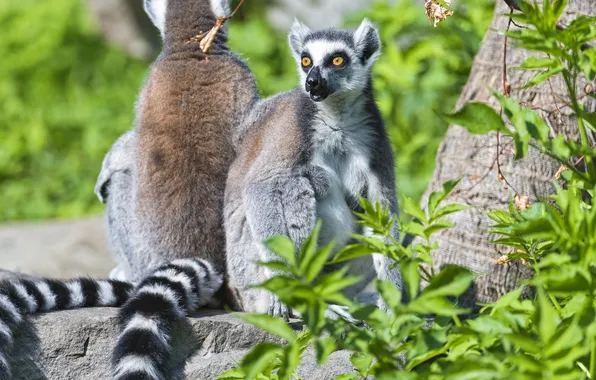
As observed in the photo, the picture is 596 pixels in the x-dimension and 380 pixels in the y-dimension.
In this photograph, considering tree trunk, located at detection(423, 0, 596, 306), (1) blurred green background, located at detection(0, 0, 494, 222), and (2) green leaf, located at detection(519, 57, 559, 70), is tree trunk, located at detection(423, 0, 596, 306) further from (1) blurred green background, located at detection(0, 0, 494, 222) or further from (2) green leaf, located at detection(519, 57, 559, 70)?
(2) green leaf, located at detection(519, 57, 559, 70)

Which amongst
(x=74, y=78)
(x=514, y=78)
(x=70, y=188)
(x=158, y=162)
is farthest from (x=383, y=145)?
(x=74, y=78)

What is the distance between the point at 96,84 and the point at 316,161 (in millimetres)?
8290

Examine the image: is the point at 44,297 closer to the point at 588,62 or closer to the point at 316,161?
the point at 316,161

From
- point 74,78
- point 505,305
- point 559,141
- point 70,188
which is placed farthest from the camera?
point 74,78

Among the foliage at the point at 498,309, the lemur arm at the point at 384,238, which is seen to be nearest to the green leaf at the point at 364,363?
the foliage at the point at 498,309

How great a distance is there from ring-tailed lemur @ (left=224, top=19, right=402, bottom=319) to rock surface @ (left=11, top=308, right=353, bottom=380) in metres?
0.41

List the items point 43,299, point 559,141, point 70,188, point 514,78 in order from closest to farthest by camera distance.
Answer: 1. point 559,141
2. point 43,299
3. point 514,78
4. point 70,188

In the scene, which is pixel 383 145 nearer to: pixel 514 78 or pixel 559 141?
pixel 514 78

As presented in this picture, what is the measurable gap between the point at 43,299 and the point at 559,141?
2370 mm

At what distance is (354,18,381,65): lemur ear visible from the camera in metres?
4.03

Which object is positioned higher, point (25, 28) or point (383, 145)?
point (25, 28)

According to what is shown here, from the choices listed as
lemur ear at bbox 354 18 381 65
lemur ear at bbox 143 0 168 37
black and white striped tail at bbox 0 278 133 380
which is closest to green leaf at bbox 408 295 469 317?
black and white striped tail at bbox 0 278 133 380

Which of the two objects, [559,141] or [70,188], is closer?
[559,141]

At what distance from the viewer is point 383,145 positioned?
4062 millimetres
